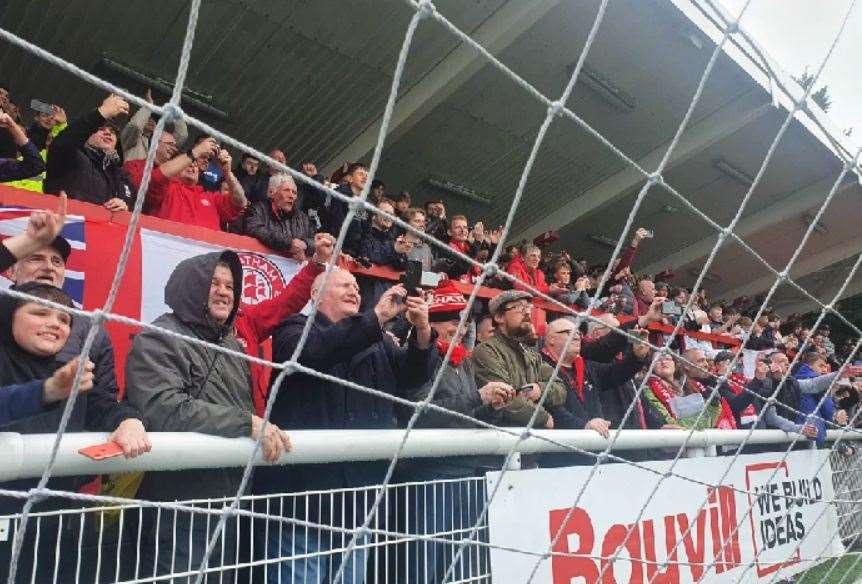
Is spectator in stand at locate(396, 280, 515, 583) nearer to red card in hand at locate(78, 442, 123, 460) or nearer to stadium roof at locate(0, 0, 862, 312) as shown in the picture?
red card in hand at locate(78, 442, 123, 460)

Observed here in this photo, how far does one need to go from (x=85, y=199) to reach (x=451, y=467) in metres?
2.23

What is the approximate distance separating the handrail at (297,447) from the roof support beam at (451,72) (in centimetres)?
455

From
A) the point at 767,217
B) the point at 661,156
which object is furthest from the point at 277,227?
the point at 767,217

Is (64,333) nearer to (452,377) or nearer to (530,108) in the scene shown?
(452,377)

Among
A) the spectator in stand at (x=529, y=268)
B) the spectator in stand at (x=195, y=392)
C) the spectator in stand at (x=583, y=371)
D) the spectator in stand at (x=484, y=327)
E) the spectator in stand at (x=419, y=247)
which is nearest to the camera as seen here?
the spectator in stand at (x=195, y=392)

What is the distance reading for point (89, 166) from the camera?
309cm

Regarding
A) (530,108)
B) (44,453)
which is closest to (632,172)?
(530,108)

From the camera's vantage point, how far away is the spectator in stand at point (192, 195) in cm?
323

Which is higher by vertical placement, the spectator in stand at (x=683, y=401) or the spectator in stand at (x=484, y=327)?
the spectator in stand at (x=484, y=327)

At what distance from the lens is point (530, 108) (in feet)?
23.5

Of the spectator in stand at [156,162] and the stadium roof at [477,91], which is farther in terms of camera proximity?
the stadium roof at [477,91]

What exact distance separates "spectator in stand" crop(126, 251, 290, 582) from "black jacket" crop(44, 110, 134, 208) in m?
1.24

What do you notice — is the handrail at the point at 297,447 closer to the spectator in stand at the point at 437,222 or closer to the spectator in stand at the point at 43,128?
the spectator in stand at the point at 43,128

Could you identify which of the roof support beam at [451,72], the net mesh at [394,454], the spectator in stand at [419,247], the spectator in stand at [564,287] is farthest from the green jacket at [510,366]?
the roof support beam at [451,72]
